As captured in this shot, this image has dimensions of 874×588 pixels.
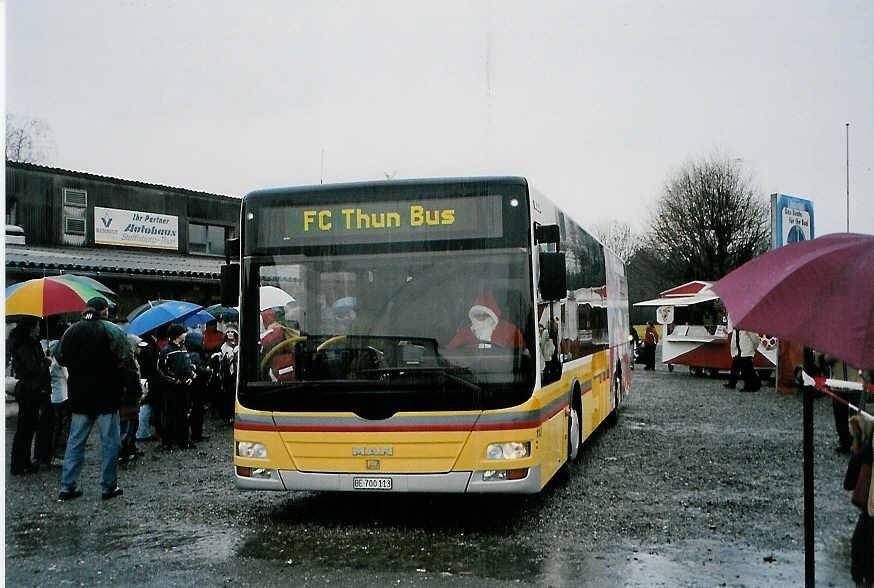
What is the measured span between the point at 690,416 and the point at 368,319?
32.1 ft

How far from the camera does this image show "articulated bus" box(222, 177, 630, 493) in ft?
21.6

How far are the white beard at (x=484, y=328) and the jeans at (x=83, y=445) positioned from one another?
370cm

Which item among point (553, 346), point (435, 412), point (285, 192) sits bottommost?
point (435, 412)

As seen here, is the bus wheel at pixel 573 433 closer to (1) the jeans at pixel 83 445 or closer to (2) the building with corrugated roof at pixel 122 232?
(1) the jeans at pixel 83 445

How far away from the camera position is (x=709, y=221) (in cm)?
3341

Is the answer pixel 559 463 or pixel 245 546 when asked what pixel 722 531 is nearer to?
pixel 559 463

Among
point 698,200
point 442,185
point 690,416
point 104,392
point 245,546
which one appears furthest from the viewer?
point 698,200

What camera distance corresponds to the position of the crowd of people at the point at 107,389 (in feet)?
26.3

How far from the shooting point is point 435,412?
656cm

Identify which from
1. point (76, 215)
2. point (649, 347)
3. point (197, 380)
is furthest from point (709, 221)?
point (197, 380)

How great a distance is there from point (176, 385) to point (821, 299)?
885 cm

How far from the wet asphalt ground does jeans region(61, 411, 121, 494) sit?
0.87ft

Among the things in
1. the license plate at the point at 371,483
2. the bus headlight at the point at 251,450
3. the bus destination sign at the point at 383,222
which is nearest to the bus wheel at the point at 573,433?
the license plate at the point at 371,483

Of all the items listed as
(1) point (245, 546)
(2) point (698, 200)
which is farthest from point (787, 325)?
(2) point (698, 200)
